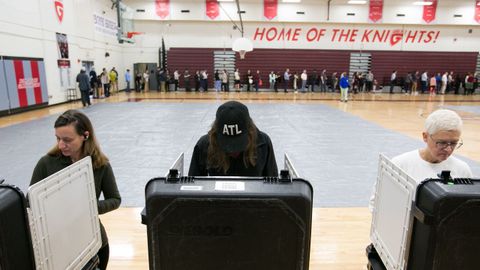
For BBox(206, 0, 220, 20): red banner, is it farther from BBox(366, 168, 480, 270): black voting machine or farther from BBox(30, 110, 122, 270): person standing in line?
BBox(366, 168, 480, 270): black voting machine

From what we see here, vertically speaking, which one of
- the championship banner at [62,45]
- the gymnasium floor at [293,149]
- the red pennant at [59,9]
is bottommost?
the gymnasium floor at [293,149]

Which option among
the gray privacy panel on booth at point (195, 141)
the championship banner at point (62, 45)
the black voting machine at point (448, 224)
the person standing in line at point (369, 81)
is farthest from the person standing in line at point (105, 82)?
the black voting machine at point (448, 224)

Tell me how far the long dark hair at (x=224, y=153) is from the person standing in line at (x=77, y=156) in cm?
75

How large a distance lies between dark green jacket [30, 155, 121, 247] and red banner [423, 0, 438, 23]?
24234mm

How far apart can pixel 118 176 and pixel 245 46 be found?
9601mm

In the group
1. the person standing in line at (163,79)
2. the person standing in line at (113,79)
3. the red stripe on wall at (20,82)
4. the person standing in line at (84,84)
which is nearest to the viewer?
the red stripe on wall at (20,82)

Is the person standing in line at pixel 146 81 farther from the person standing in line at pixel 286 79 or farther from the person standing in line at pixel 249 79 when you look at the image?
the person standing in line at pixel 286 79

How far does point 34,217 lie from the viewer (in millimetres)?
1122

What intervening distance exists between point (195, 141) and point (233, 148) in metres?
5.94

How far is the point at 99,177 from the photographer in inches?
83.3

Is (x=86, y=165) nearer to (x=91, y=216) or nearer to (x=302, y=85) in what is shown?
(x=91, y=216)

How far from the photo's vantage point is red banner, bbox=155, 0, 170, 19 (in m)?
20.9

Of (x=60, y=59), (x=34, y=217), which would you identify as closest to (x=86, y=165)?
(x=34, y=217)

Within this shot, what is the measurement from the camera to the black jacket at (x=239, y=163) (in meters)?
1.88
